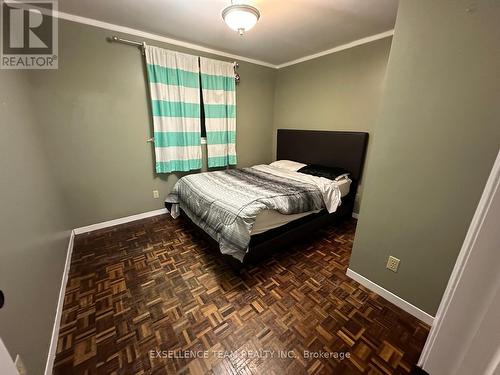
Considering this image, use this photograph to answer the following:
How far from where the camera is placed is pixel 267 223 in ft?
6.44

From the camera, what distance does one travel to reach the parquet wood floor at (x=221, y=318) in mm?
1260

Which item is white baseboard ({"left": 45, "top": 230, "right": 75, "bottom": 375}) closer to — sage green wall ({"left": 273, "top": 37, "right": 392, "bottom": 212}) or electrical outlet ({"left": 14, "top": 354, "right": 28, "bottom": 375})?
electrical outlet ({"left": 14, "top": 354, "right": 28, "bottom": 375})

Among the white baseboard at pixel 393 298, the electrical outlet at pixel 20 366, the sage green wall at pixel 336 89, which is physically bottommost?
the white baseboard at pixel 393 298

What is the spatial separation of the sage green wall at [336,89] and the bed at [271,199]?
9.2 inches

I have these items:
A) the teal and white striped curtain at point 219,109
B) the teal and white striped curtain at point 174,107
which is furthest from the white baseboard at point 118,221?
the teal and white striped curtain at point 219,109

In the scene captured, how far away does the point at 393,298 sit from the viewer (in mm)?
1681

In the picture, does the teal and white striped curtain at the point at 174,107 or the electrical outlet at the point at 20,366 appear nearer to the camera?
the electrical outlet at the point at 20,366

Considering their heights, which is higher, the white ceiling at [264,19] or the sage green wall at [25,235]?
the white ceiling at [264,19]

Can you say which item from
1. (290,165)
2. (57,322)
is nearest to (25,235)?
(57,322)

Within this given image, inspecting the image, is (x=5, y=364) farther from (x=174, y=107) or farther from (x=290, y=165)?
(x=290, y=165)

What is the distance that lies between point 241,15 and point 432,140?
180cm

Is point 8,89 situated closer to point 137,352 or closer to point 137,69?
point 137,69

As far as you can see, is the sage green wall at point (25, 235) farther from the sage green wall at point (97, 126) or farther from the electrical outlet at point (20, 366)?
the sage green wall at point (97, 126)

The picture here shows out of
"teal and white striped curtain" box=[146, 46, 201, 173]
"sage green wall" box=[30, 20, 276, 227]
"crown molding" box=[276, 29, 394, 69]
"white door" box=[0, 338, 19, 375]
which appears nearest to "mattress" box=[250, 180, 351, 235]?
"white door" box=[0, 338, 19, 375]
